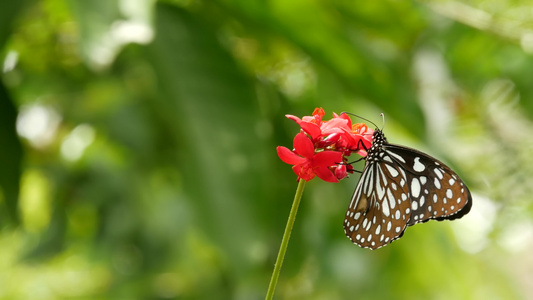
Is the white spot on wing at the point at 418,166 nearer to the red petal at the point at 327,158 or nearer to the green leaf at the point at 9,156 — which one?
the red petal at the point at 327,158

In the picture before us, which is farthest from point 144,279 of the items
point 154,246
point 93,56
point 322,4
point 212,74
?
point 93,56

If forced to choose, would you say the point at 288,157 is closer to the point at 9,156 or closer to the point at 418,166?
the point at 418,166

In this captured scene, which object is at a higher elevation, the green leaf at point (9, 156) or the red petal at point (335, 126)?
the green leaf at point (9, 156)

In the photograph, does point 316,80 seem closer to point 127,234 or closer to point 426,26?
point 426,26

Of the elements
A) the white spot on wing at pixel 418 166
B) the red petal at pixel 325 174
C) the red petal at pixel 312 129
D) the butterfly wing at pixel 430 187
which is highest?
the white spot on wing at pixel 418 166

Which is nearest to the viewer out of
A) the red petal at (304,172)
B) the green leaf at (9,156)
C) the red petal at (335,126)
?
the red petal at (304,172)

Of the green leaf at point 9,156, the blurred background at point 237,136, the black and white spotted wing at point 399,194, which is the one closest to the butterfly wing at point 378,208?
the black and white spotted wing at point 399,194
